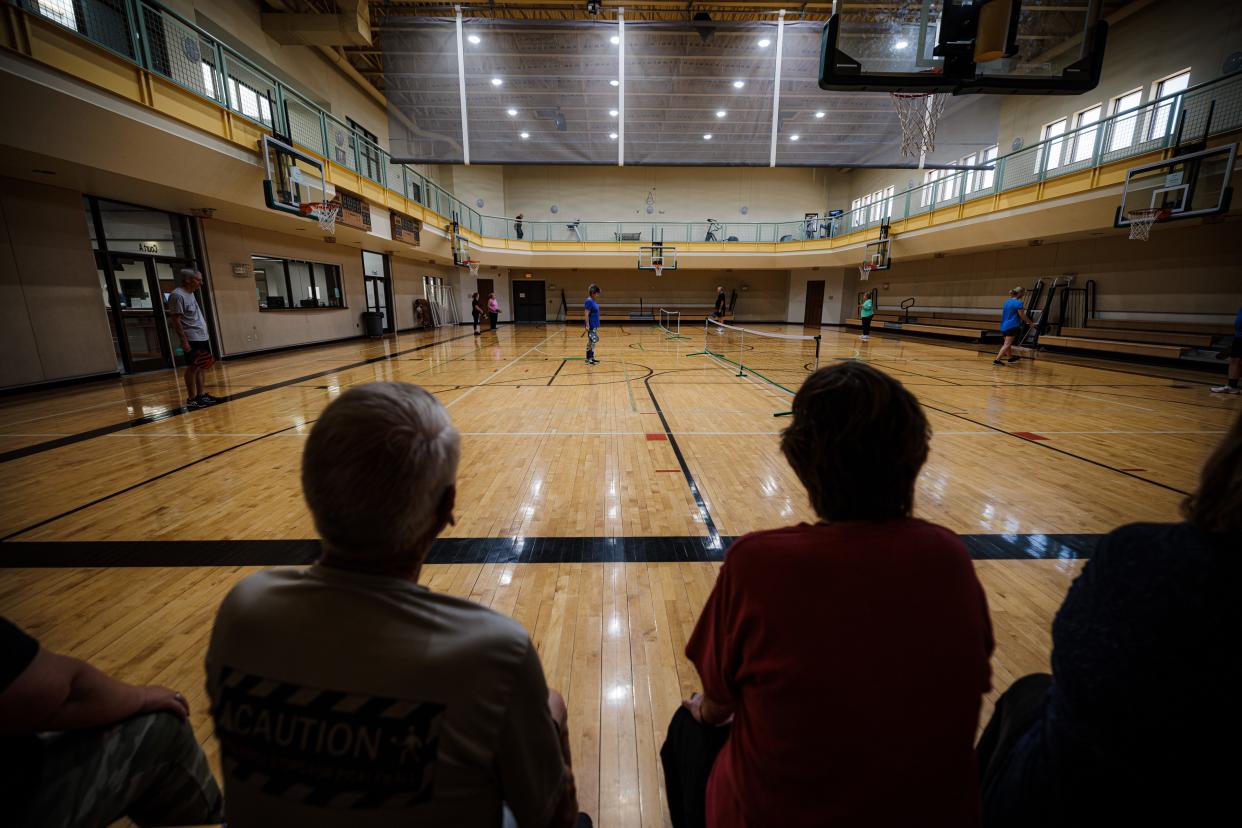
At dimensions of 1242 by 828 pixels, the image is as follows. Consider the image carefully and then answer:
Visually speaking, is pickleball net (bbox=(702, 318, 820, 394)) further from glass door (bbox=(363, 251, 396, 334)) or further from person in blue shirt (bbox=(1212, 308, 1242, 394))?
glass door (bbox=(363, 251, 396, 334))

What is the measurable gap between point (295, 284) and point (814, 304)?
21.9 metres

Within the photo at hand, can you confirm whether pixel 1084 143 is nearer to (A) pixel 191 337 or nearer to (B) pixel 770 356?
(B) pixel 770 356

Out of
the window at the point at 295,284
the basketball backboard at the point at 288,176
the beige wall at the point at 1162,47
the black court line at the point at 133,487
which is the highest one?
the beige wall at the point at 1162,47

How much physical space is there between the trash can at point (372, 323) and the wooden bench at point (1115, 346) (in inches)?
758

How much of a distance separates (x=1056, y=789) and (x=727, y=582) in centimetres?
56

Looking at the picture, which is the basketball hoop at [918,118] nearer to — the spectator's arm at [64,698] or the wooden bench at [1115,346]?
the wooden bench at [1115,346]

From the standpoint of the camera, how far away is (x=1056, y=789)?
2.47 ft

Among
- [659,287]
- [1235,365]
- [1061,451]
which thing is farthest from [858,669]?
[659,287]

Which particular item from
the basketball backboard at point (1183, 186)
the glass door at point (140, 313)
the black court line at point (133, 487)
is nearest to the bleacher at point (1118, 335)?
the basketball backboard at point (1183, 186)

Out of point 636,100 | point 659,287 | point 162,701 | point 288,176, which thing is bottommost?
point 162,701

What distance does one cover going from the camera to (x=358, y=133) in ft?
39.8

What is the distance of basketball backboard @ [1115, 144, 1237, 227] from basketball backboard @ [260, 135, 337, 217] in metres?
15.6

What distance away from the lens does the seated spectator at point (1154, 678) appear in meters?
0.63

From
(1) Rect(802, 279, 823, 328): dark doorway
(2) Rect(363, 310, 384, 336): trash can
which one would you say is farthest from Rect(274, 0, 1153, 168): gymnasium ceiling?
(1) Rect(802, 279, 823, 328): dark doorway
